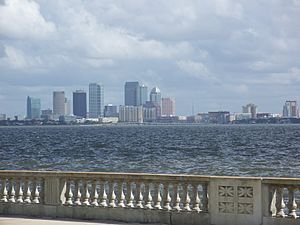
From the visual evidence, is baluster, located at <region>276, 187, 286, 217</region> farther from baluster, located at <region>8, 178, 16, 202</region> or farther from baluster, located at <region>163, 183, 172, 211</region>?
A: baluster, located at <region>8, 178, 16, 202</region>

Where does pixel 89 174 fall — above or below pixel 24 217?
above

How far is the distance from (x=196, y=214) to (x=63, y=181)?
9.76ft

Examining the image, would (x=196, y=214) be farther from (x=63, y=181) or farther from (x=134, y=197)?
(x=63, y=181)

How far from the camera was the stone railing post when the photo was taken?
12602mm

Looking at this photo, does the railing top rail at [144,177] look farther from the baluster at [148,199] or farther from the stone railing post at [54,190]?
the baluster at [148,199]

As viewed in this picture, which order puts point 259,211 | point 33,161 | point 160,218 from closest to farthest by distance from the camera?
point 259,211 < point 160,218 < point 33,161

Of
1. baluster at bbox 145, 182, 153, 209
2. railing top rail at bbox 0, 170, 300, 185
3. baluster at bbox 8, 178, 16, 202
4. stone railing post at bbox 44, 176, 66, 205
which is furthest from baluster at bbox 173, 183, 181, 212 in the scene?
baluster at bbox 8, 178, 16, 202

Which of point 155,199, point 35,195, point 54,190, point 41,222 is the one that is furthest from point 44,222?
→ point 155,199

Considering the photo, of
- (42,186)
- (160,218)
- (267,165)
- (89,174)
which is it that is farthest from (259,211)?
(267,165)

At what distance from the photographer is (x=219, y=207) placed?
11.3 metres

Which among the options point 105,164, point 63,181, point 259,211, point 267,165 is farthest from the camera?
point 105,164

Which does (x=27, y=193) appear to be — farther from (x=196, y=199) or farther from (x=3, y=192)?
(x=196, y=199)

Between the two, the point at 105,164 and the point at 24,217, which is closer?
the point at 24,217

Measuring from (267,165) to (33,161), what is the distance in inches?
841
